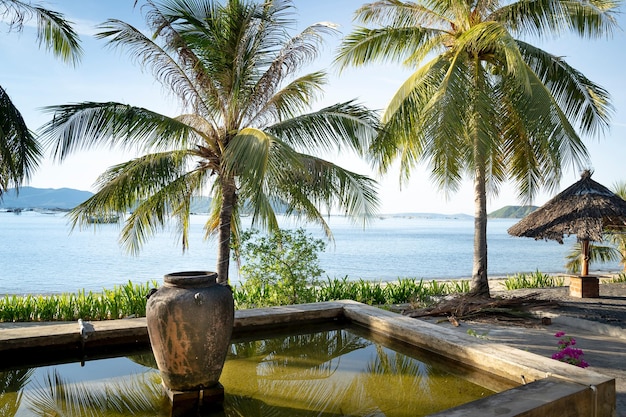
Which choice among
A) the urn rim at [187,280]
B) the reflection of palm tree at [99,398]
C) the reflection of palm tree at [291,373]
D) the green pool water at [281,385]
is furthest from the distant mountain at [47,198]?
the urn rim at [187,280]

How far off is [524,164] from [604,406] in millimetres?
7770

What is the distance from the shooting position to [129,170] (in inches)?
290

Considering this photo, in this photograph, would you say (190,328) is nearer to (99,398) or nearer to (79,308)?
(99,398)

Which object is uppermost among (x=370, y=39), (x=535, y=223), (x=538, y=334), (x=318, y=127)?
(x=370, y=39)

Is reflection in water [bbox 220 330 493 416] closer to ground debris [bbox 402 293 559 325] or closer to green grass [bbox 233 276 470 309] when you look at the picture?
ground debris [bbox 402 293 559 325]

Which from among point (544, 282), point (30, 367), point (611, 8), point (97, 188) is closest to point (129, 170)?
point (97, 188)

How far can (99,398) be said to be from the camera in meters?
3.86

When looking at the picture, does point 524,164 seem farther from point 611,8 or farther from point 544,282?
point 544,282

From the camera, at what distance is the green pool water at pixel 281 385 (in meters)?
3.67

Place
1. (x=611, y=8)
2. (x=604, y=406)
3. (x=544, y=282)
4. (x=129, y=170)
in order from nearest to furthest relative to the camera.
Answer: (x=604, y=406) → (x=129, y=170) → (x=611, y=8) → (x=544, y=282)

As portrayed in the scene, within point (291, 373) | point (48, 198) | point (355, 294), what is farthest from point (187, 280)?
point (48, 198)

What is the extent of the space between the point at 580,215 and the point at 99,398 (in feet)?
31.1

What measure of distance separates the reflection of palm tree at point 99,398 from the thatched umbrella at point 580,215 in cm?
872

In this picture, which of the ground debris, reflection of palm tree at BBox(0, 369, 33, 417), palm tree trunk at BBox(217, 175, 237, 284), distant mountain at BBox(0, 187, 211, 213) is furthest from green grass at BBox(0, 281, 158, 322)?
distant mountain at BBox(0, 187, 211, 213)
